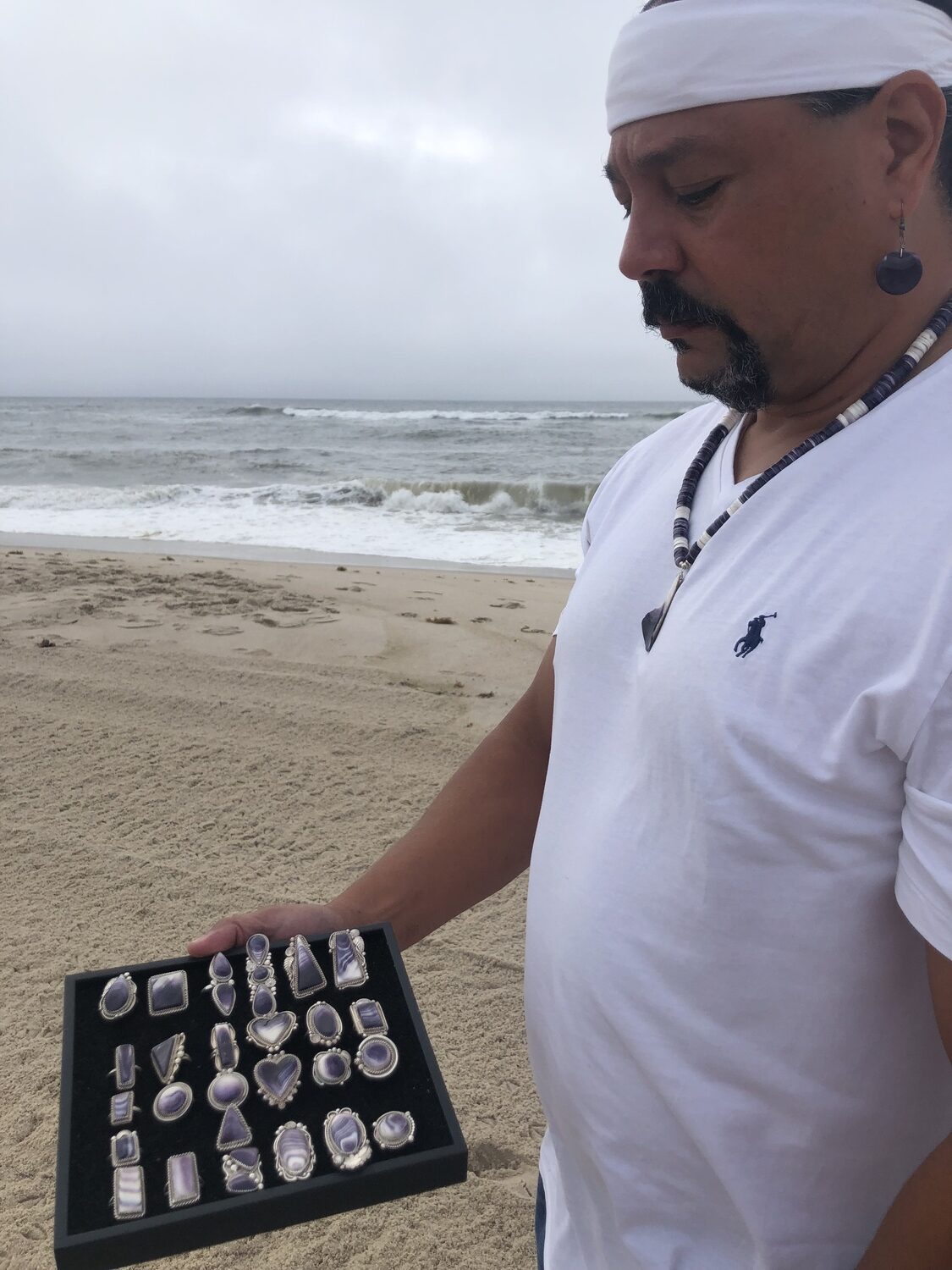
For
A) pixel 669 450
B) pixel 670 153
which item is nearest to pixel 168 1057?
pixel 669 450

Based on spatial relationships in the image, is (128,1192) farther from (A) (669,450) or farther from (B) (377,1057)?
(A) (669,450)

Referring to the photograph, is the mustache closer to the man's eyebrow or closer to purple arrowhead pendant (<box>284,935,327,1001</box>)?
the man's eyebrow

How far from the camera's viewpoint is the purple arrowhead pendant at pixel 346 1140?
2.71 ft

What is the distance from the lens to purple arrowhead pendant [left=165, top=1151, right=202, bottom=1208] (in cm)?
80

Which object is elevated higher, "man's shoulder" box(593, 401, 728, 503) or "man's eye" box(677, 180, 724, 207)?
"man's eye" box(677, 180, 724, 207)

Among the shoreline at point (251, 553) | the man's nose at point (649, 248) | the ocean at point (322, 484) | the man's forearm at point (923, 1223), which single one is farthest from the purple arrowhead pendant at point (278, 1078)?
the ocean at point (322, 484)

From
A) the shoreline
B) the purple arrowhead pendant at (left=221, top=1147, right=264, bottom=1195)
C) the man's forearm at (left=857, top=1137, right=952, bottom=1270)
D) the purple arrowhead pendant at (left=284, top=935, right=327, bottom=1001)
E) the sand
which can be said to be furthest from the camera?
the shoreline

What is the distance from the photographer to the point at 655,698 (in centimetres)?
86

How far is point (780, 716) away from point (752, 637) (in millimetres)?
75

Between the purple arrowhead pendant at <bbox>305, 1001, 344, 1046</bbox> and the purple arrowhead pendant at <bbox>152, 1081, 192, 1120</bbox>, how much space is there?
0.13 m

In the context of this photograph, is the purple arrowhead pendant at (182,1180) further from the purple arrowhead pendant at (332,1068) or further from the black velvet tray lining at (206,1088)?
the purple arrowhead pendant at (332,1068)

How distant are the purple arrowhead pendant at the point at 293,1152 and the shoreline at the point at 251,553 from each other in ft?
23.4

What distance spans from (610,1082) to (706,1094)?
11 cm

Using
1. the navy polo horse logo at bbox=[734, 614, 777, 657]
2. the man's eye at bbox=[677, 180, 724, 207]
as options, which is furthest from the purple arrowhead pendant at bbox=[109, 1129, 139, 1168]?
the man's eye at bbox=[677, 180, 724, 207]
